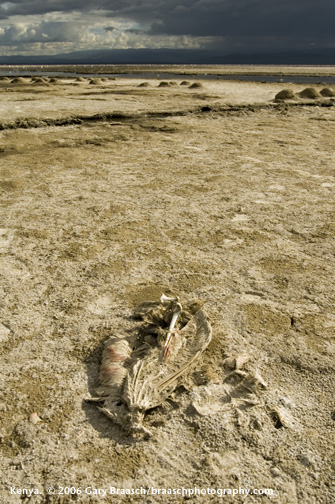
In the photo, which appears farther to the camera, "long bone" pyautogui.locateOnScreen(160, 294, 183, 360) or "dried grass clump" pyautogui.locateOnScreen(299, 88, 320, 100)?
"dried grass clump" pyautogui.locateOnScreen(299, 88, 320, 100)

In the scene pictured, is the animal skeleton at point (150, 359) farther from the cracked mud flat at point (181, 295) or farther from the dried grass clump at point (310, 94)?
the dried grass clump at point (310, 94)

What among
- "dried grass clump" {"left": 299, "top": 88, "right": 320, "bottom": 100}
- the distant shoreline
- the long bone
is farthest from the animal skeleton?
the distant shoreline

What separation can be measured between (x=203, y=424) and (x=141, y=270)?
5.50 ft

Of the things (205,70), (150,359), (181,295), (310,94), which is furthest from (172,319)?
(205,70)

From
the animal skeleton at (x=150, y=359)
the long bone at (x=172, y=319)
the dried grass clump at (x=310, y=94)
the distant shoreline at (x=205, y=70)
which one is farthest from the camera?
the distant shoreline at (x=205, y=70)

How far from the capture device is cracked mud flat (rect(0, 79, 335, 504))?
6.29 ft

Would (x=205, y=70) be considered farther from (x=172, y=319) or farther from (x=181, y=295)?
(x=172, y=319)

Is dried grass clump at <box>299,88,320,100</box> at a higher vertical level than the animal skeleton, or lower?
→ higher

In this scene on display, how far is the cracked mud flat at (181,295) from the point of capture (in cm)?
192

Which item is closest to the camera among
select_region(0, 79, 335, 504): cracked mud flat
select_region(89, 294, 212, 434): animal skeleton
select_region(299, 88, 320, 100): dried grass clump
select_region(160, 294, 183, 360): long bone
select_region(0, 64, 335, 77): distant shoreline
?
select_region(0, 79, 335, 504): cracked mud flat

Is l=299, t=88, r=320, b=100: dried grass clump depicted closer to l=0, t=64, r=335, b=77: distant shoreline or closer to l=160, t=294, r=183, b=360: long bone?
l=160, t=294, r=183, b=360: long bone

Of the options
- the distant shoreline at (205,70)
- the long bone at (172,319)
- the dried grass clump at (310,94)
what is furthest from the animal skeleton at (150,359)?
the distant shoreline at (205,70)

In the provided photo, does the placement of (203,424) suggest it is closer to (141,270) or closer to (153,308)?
(153,308)

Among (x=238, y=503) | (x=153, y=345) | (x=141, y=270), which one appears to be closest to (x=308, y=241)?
(x=141, y=270)
